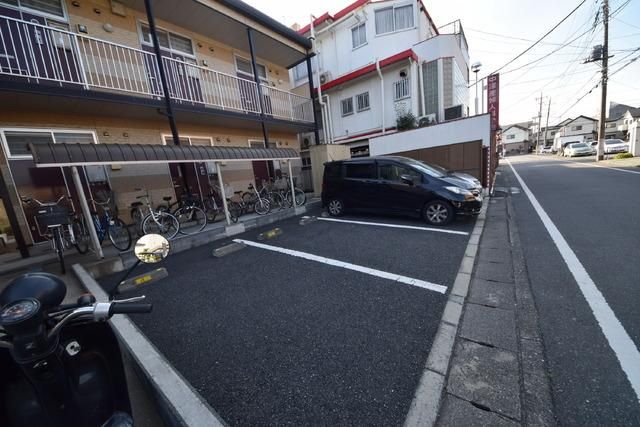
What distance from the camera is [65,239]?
5172 millimetres

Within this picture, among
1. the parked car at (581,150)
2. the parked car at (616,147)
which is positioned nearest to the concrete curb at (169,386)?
the parked car at (616,147)

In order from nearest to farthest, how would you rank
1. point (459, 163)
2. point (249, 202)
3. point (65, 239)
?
point (65, 239), point (249, 202), point (459, 163)

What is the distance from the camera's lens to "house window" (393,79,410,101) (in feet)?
35.6

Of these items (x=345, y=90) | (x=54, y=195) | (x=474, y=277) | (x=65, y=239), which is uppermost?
(x=345, y=90)

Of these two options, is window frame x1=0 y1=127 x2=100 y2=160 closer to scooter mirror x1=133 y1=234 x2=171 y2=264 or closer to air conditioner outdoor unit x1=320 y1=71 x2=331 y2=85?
scooter mirror x1=133 y1=234 x2=171 y2=264

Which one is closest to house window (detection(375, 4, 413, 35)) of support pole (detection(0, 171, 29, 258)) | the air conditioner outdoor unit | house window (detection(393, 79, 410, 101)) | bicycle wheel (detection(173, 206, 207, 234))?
house window (detection(393, 79, 410, 101))

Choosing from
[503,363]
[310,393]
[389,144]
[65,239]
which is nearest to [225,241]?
[65,239]

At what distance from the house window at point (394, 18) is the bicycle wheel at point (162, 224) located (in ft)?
39.4

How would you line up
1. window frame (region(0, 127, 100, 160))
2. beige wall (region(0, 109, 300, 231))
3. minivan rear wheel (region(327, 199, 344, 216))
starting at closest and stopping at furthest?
window frame (region(0, 127, 100, 160)) < beige wall (region(0, 109, 300, 231)) < minivan rear wheel (region(327, 199, 344, 216))

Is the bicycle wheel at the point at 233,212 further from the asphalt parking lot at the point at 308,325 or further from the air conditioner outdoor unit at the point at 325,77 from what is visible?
the air conditioner outdoor unit at the point at 325,77

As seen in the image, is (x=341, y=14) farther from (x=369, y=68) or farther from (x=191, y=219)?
(x=191, y=219)

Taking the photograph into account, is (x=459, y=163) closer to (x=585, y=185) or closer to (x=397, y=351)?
(x=585, y=185)

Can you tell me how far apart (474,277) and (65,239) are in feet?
25.0

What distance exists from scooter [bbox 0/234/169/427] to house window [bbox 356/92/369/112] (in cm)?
1233
